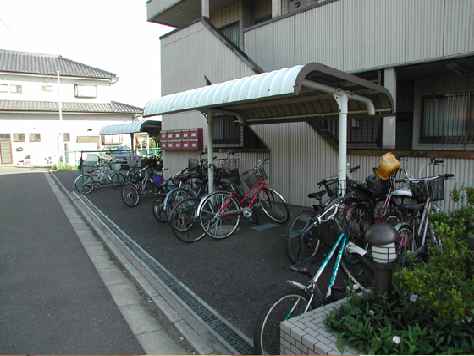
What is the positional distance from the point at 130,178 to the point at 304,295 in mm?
8768

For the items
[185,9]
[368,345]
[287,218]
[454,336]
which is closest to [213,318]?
[368,345]

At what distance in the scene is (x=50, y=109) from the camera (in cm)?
2673

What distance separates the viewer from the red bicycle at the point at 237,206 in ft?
19.3

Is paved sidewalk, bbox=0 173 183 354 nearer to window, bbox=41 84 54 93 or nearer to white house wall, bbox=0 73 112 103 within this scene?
white house wall, bbox=0 73 112 103

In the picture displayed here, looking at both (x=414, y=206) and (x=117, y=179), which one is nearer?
(x=414, y=206)

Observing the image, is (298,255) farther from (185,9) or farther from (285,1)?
(185,9)

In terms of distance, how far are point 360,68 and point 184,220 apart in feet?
14.9

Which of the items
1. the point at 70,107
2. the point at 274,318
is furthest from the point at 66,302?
the point at 70,107

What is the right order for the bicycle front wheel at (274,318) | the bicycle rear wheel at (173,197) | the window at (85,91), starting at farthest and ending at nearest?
the window at (85,91), the bicycle rear wheel at (173,197), the bicycle front wheel at (274,318)

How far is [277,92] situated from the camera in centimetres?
423

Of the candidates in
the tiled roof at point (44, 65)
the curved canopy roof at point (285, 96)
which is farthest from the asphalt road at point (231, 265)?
the tiled roof at point (44, 65)

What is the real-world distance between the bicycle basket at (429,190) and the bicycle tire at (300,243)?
1.38 m

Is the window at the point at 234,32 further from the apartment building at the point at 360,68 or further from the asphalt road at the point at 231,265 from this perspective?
the asphalt road at the point at 231,265

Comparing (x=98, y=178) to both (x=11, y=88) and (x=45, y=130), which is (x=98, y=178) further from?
(x=11, y=88)
